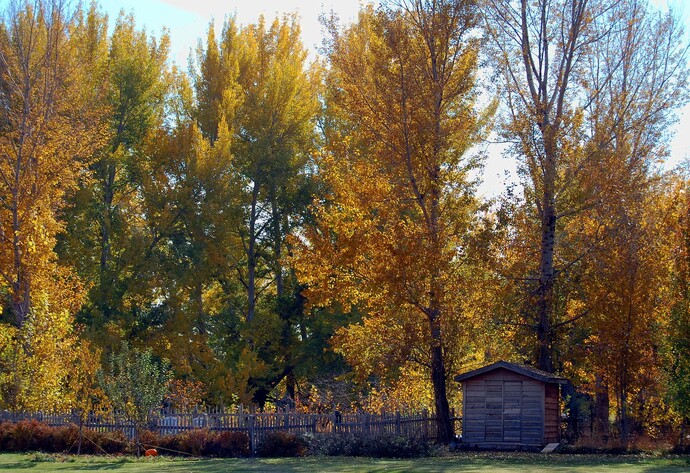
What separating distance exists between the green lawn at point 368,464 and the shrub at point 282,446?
136cm

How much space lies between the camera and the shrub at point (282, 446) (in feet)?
82.4

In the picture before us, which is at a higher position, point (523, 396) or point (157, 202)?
point (157, 202)

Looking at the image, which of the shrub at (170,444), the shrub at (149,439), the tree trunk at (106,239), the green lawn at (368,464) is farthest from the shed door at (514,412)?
the tree trunk at (106,239)

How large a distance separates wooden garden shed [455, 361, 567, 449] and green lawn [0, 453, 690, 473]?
126 cm

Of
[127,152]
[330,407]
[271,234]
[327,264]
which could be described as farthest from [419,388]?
[127,152]

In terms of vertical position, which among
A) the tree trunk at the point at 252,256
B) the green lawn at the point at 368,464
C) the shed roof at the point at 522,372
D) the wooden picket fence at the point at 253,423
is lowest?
the green lawn at the point at 368,464

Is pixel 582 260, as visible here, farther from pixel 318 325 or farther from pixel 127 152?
pixel 127 152

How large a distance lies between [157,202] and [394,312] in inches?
561

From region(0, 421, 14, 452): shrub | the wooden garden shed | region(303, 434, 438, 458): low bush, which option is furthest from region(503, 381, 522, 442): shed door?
region(0, 421, 14, 452): shrub

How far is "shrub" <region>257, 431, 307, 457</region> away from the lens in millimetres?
25109

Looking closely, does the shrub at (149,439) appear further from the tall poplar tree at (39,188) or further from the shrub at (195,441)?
Answer: the tall poplar tree at (39,188)

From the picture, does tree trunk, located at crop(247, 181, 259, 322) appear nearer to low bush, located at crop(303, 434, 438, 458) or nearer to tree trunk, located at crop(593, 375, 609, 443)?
tree trunk, located at crop(593, 375, 609, 443)

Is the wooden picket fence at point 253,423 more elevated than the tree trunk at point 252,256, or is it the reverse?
the tree trunk at point 252,256

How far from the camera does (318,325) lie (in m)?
38.6
